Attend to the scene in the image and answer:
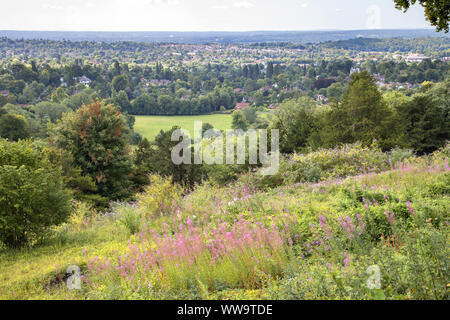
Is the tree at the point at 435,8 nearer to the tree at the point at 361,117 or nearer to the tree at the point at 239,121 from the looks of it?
the tree at the point at 361,117

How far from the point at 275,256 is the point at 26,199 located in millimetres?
5154

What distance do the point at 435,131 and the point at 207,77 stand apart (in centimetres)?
15171

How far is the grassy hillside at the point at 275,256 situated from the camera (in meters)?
3.33

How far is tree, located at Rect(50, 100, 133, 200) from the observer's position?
2214cm

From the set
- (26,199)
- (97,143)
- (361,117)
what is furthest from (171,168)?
(26,199)

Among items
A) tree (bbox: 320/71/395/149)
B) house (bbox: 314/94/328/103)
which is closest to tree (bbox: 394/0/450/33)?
tree (bbox: 320/71/395/149)

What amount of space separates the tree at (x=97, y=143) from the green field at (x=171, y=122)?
5646 cm

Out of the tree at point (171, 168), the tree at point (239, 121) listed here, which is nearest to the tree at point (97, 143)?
the tree at point (171, 168)

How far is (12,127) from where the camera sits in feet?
142

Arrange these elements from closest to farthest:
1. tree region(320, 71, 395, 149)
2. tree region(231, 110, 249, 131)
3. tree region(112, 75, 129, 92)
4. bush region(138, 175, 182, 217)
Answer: bush region(138, 175, 182, 217)
tree region(320, 71, 395, 149)
tree region(231, 110, 249, 131)
tree region(112, 75, 129, 92)

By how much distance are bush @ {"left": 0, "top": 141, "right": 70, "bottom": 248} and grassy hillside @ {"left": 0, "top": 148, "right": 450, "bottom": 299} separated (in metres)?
0.39

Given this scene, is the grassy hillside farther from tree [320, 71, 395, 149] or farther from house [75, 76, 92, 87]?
house [75, 76, 92, 87]

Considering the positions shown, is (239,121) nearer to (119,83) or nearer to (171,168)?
(171,168)
